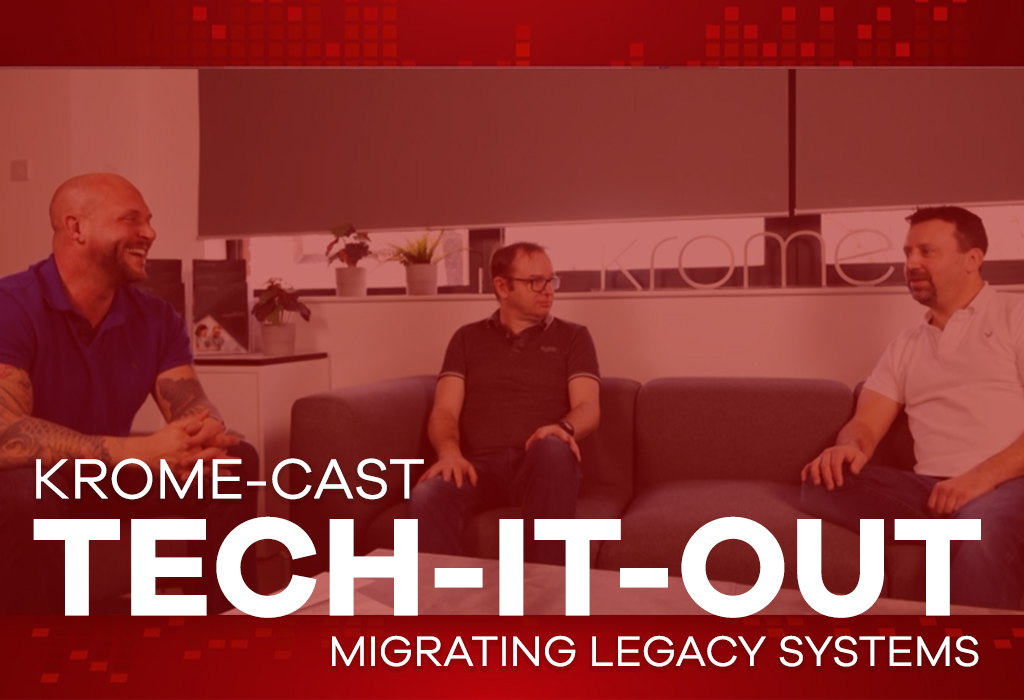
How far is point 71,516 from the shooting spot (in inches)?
71.1

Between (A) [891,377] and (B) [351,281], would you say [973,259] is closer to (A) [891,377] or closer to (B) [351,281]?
(A) [891,377]

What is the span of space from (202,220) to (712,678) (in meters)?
2.87

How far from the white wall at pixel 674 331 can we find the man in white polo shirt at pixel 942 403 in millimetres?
431

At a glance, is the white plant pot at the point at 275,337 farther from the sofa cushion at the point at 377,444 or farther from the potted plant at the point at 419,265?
Answer: the sofa cushion at the point at 377,444

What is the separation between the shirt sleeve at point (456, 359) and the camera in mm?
2492

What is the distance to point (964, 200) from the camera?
2.84m

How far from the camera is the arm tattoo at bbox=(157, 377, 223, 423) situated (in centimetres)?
204

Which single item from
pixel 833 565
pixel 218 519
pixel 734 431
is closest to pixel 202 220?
pixel 218 519

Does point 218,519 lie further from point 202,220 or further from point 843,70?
point 843,70

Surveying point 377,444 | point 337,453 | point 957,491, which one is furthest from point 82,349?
point 957,491
